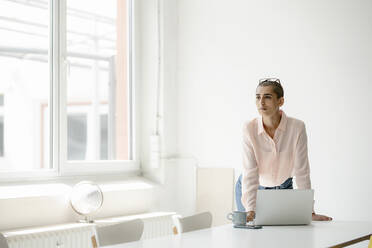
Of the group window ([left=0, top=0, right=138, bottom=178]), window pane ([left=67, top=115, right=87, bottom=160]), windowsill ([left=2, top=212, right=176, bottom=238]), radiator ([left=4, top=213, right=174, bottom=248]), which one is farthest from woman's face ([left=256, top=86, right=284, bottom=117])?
window pane ([left=67, top=115, right=87, bottom=160])

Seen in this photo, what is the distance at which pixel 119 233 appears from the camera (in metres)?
2.77

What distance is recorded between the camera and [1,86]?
4531mm

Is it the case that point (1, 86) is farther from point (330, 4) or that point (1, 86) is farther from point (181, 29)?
point (330, 4)

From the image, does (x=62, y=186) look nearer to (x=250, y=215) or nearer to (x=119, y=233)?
(x=119, y=233)

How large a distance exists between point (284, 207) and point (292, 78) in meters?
1.76

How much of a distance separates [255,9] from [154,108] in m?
1.32

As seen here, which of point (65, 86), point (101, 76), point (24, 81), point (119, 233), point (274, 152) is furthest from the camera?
point (101, 76)

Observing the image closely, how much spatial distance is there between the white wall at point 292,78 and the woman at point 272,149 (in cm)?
99

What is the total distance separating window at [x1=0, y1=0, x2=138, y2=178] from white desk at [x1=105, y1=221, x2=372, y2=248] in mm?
2158

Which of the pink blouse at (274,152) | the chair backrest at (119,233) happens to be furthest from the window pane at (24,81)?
the pink blouse at (274,152)

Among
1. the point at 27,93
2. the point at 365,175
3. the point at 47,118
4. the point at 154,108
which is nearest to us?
the point at 365,175

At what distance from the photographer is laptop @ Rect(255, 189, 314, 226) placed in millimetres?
2736

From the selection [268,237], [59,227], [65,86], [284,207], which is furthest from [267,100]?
[65,86]

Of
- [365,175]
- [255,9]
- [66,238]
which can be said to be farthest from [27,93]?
[365,175]
